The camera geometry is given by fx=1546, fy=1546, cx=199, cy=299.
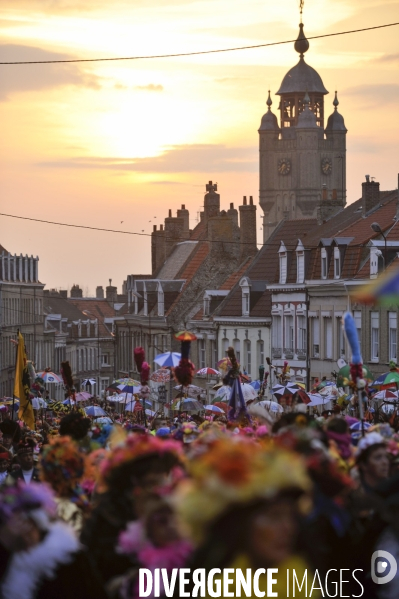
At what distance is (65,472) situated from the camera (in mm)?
10562

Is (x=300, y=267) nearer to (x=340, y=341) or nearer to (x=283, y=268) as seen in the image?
(x=283, y=268)

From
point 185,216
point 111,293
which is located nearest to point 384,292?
point 185,216

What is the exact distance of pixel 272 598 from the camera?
650cm

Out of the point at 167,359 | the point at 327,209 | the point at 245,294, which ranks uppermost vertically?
the point at 327,209

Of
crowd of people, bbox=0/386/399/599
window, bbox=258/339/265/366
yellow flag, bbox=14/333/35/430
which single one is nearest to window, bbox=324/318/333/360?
window, bbox=258/339/265/366

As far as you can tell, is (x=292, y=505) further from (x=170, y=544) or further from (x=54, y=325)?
(x=54, y=325)

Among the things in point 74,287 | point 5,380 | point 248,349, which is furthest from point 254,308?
point 74,287

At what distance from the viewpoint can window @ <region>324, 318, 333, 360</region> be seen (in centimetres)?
5450

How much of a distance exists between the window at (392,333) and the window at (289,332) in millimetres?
11025

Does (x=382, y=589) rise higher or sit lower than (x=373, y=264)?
lower

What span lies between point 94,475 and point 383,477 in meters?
2.46

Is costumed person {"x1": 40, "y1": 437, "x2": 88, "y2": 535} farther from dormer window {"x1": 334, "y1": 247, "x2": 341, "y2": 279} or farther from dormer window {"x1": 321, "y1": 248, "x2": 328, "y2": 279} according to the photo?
dormer window {"x1": 321, "y1": 248, "x2": 328, "y2": 279}

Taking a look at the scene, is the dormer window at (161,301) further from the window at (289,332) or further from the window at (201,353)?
the window at (289,332)

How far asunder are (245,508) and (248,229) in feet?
215
